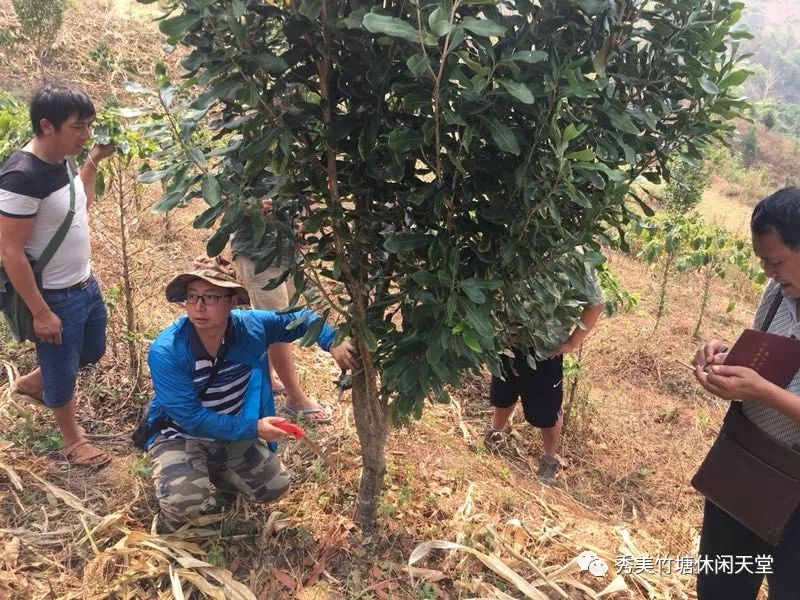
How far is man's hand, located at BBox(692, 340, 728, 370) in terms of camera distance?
2.06m

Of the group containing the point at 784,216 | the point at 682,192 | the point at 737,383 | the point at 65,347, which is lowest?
the point at 65,347

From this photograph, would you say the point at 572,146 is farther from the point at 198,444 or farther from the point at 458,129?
the point at 198,444

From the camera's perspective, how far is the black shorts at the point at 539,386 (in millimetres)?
3250

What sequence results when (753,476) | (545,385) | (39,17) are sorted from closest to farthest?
(753,476)
(545,385)
(39,17)

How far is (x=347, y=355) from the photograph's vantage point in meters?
2.22

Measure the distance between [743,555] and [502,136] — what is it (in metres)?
1.74

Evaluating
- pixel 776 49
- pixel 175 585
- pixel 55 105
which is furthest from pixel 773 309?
pixel 776 49

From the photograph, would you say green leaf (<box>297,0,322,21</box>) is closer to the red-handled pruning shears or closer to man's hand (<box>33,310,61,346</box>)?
the red-handled pruning shears

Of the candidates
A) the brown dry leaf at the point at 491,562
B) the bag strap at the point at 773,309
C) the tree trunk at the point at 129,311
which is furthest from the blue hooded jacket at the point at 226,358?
the bag strap at the point at 773,309

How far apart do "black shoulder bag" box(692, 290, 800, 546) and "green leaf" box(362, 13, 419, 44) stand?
5.28ft

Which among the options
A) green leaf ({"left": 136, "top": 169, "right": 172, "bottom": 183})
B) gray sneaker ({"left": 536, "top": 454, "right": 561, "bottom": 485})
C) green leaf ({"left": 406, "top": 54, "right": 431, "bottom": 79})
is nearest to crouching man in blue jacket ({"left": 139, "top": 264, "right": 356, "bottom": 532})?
green leaf ({"left": 136, "top": 169, "right": 172, "bottom": 183})

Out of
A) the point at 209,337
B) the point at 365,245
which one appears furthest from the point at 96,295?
the point at 365,245

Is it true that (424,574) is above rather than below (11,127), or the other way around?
below

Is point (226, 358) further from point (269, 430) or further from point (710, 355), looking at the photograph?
point (710, 355)
